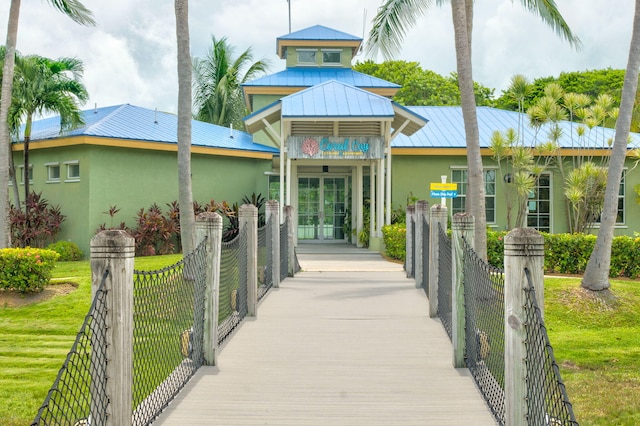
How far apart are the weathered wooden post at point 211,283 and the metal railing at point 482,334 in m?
2.55

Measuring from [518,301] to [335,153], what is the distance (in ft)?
53.2

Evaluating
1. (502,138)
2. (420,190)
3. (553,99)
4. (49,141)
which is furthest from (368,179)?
(49,141)

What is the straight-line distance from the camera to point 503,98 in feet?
160

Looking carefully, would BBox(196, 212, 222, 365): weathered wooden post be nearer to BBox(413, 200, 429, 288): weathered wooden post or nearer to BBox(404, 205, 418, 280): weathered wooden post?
BBox(413, 200, 429, 288): weathered wooden post

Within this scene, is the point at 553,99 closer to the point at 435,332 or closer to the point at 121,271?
the point at 435,332

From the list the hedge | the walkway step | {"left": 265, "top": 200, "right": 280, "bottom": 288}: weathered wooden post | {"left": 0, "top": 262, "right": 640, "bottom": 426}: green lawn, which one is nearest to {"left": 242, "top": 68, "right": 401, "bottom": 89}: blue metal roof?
the hedge

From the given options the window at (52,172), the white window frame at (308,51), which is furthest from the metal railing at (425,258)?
the white window frame at (308,51)

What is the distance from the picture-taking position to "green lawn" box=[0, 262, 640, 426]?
7.74m

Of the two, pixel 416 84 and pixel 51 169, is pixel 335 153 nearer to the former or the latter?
pixel 51 169

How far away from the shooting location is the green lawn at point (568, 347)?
7.74 m

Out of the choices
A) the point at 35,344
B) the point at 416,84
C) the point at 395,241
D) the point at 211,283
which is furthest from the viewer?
the point at 416,84

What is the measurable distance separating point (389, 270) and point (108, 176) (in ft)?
34.2

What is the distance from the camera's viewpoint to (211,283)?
742 cm

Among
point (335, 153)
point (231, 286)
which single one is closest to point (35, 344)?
point (231, 286)
